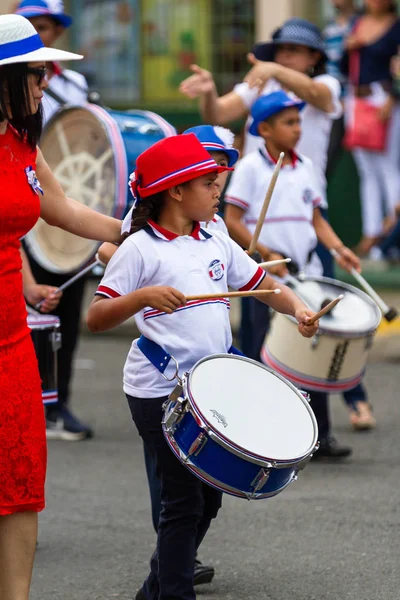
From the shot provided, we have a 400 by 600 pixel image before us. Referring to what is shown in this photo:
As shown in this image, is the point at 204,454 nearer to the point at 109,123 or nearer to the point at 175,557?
the point at 175,557

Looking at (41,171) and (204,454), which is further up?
(41,171)

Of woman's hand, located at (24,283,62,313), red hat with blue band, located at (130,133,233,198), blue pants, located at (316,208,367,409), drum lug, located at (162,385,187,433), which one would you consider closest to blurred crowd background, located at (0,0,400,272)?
blue pants, located at (316,208,367,409)

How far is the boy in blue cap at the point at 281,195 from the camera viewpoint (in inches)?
245

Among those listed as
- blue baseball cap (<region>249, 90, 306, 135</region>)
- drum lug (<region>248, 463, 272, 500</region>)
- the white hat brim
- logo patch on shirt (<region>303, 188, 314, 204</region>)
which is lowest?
logo patch on shirt (<region>303, 188, 314, 204</region>)

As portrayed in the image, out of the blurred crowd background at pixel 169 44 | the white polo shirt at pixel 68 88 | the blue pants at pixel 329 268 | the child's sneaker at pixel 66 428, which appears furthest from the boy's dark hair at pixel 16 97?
the blurred crowd background at pixel 169 44

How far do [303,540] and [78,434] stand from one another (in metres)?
2.15

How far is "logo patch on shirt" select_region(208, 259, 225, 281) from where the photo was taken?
4.14m

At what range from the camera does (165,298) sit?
3.84 metres

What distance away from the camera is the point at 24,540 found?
388 centimetres

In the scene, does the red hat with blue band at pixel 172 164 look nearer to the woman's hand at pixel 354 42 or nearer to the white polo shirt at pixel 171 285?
the white polo shirt at pixel 171 285

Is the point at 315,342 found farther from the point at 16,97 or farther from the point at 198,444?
the point at 16,97

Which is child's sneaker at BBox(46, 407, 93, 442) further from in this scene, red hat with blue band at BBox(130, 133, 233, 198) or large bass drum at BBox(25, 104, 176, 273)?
red hat with blue band at BBox(130, 133, 233, 198)

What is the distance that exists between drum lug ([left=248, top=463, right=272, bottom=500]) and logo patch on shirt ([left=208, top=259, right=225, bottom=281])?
2.12ft

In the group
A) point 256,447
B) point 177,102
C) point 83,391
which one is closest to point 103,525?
point 256,447
